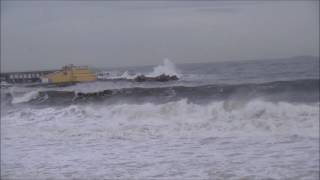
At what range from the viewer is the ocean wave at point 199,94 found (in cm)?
630

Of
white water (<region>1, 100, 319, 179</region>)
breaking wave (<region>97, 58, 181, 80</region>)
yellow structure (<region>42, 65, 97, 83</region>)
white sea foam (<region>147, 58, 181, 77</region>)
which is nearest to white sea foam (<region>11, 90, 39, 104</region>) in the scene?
white water (<region>1, 100, 319, 179</region>)

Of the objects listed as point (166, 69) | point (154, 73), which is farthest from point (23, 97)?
point (166, 69)

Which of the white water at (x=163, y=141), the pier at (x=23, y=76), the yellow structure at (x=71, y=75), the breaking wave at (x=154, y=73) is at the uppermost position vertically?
the pier at (x=23, y=76)

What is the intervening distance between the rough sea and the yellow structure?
0.46 feet

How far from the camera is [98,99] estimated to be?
6434mm

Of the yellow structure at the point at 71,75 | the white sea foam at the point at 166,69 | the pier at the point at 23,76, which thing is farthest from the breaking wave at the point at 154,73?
the pier at the point at 23,76

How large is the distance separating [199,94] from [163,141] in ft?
3.81

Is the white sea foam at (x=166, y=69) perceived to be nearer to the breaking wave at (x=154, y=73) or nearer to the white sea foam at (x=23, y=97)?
the breaking wave at (x=154, y=73)

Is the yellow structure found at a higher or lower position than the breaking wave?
higher

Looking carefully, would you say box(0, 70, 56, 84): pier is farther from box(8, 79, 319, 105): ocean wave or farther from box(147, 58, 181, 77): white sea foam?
box(147, 58, 181, 77): white sea foam

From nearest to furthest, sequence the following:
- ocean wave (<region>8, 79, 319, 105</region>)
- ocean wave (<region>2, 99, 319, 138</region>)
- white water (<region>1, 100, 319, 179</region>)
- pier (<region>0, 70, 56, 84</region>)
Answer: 1. white water (<region>1, 100, 319, 179</region>)
2. pier (<region>0, 70, 56, 84</region>)
3. ocean wave (<region>2, 99, 319, 138</region>)
4. ocean wave (<region>8, 79, 319, 105</region>)

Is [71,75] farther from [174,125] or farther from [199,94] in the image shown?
[199,94]

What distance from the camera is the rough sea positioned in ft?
16.3

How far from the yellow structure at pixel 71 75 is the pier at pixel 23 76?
0.09 meters
